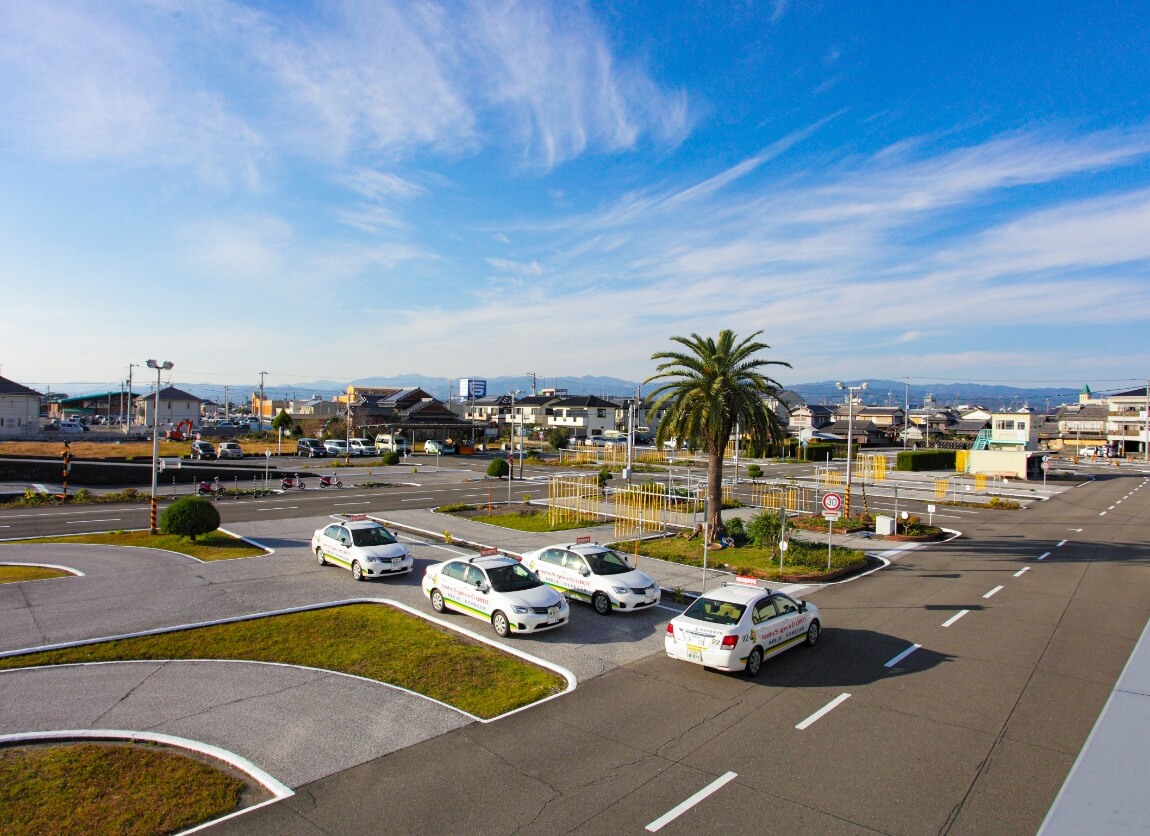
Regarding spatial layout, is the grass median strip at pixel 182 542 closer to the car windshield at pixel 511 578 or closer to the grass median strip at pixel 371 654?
the grass median strip at pixel 371 654

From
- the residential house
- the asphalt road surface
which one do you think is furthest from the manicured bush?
the residential house

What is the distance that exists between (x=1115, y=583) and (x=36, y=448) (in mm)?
73984

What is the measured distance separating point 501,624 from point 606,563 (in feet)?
12.6

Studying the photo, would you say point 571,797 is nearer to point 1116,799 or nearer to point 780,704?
point 780,704

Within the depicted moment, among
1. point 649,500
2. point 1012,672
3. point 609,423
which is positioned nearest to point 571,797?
point 1012,672

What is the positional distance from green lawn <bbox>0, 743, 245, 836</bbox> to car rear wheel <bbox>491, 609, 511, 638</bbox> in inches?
256

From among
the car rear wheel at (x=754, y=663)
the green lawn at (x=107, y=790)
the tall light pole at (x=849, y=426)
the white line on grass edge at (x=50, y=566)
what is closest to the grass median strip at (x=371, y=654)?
the car rear wheel at (x=754, y=663)

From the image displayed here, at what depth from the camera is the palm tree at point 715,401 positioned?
79.7ft

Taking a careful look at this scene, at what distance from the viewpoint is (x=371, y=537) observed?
20.5m

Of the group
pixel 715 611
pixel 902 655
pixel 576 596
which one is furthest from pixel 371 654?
pixel 902 655

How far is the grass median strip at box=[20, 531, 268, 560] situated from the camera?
22.5 m

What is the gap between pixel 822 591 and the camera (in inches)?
762

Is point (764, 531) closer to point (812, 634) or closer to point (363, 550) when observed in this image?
point (812, 634)

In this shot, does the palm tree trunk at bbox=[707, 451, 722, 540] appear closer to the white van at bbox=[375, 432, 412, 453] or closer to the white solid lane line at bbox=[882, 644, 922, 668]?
the white solid lane line at bbox=[882, 644, 922, 668]
